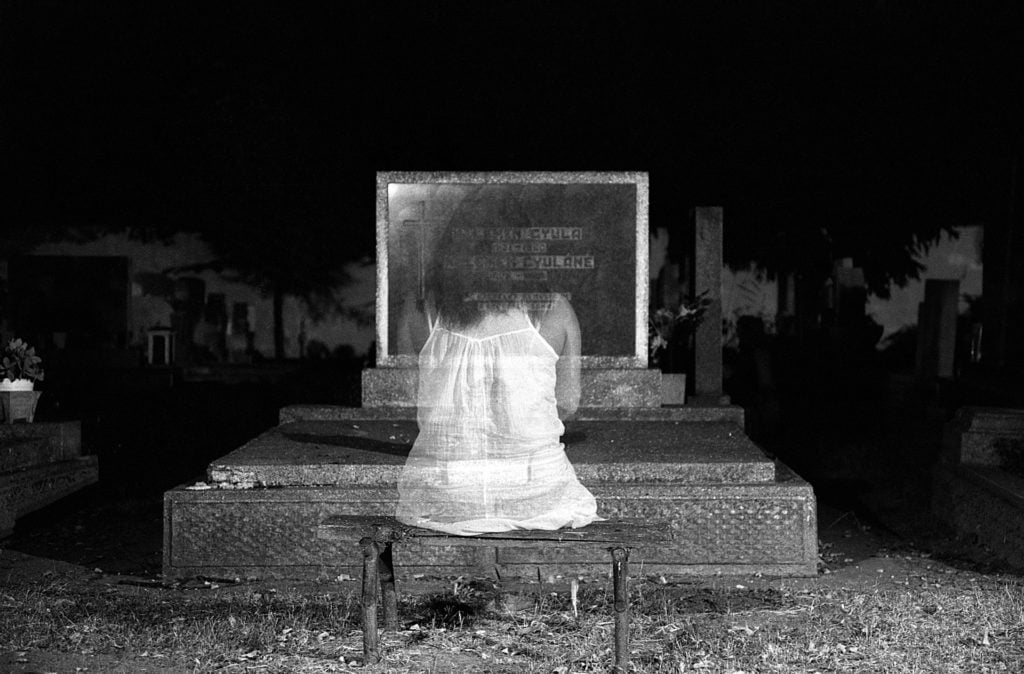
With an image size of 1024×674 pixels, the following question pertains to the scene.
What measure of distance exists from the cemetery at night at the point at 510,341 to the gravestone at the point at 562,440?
26mm

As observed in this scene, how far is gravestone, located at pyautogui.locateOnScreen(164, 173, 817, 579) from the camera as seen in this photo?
272 inches

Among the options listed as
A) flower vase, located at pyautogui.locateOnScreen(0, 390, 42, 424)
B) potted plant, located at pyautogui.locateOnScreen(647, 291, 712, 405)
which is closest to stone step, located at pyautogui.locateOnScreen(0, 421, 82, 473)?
flower vase, located at pyautogui.locateOnScreen(0, 390, 42, 424)

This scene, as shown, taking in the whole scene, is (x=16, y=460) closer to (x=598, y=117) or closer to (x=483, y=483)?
(x=483, y=483)

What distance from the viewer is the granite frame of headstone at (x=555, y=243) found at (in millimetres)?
9828

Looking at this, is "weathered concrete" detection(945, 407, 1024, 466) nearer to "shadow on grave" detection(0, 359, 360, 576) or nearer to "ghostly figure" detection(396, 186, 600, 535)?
"ghostly figure" detection(396, 186, 600, 535)

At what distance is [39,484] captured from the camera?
353 inches

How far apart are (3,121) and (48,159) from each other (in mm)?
1211

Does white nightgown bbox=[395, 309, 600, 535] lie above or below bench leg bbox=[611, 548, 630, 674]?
above

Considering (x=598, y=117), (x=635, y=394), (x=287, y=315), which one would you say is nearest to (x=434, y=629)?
(x=635, y=394)

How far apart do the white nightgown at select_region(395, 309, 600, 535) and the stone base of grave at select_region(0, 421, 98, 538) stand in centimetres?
399

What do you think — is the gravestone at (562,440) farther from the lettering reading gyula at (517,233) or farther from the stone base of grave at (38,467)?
the stone base of grave at (38,467)

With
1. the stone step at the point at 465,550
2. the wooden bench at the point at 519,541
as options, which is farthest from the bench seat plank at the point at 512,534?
the stone step at the point at 465,550

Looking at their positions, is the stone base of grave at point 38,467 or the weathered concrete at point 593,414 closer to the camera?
the stone base of grave at point 38,467

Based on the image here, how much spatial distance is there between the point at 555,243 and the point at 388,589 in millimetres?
4774
